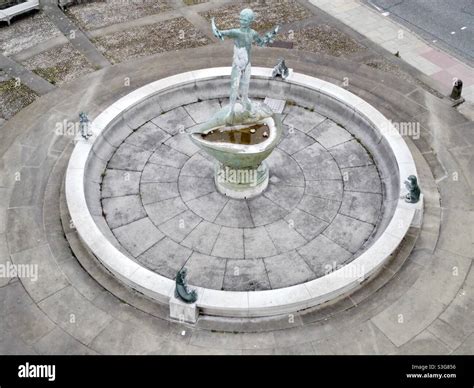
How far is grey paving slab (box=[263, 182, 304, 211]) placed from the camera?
59.8 ft

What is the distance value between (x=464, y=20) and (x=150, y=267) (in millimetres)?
22543

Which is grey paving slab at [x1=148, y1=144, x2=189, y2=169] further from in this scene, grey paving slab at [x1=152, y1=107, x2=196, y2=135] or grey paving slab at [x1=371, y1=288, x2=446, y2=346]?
grey paving slab at [x1=371, y1=288, x2=446, y2=346]

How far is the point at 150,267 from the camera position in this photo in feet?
53.9

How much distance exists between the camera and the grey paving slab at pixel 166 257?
1641 cm

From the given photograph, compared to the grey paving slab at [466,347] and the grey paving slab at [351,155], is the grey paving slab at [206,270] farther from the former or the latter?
the grey paving slab at [466,347]

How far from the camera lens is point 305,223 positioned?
17641 mm

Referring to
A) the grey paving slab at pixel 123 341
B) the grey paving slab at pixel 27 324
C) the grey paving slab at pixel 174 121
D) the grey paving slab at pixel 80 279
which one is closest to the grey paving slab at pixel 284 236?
the grey paving slab at pixel 123 341

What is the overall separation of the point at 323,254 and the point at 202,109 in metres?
8.18

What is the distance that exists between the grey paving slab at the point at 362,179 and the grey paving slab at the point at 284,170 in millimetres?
1552

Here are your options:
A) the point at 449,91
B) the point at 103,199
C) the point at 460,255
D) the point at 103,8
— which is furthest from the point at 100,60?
the point at 460,255

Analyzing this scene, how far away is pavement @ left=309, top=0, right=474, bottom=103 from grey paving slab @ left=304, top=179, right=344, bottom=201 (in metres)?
7.95

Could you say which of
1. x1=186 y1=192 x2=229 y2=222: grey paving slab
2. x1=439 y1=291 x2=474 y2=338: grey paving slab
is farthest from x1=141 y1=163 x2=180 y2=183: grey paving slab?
x1=439 y1=291 x2=474 y2=338: grey paving slab

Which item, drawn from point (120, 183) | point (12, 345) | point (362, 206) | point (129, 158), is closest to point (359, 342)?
point (362, 206)
